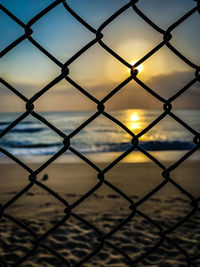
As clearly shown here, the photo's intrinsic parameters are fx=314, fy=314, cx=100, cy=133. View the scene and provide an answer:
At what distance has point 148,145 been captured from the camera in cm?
1453

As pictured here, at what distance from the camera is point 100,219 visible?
4.55 metres

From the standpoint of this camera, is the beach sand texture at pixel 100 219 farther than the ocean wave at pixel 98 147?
No

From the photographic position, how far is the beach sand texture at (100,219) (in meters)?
3.44

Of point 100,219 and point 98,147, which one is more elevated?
point 98,147

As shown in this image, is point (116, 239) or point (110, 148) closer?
point (116, 239)

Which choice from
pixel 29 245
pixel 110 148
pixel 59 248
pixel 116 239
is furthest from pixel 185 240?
pixel 110 148

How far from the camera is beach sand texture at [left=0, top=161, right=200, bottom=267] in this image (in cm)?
344

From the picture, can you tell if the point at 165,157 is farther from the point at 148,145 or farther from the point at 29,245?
the point at 29,245

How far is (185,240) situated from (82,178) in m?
3.72

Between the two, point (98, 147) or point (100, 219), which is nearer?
point (100, 219)

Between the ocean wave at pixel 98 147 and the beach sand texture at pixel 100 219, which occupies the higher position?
the ocean wave at pixel 98 147

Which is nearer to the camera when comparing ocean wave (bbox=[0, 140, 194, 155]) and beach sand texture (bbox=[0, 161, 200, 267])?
beach sand texture (bbox=[0, 161, 200, 267])

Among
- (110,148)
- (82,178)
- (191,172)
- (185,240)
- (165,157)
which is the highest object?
(110,148)

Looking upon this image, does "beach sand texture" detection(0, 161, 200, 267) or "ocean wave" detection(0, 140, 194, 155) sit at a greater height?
"ocean wave" detection(0, 140, 194, 155)
